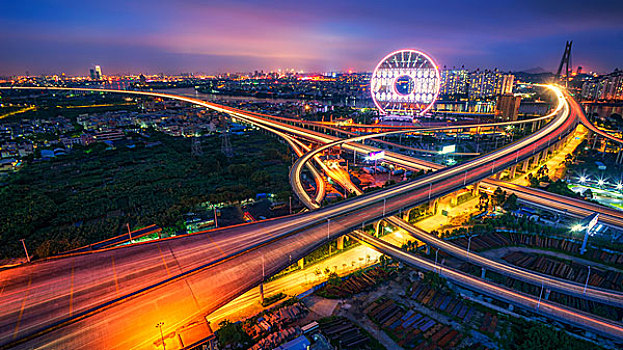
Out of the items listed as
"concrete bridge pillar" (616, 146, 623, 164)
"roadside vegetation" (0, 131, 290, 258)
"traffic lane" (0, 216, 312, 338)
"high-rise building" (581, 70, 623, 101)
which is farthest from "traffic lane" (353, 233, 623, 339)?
"high-rise building" (581, 70, 623, 101)

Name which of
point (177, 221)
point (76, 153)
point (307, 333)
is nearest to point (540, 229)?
point (307, 333)

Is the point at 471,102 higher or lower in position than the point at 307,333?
higher

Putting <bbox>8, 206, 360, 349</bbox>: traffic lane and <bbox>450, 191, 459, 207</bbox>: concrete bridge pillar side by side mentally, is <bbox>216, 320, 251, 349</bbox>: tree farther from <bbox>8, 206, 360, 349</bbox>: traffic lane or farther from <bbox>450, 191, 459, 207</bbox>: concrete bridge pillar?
<bbox>450, 191, 459, 207</bbox>: concrete bridge pillar

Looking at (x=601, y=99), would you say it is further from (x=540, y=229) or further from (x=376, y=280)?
(x=376, y=280)

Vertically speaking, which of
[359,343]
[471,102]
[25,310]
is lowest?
[359,343]

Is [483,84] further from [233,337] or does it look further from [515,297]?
[233,337]

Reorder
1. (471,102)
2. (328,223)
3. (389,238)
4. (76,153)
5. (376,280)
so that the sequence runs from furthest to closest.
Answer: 1. (471,102)
2. (76,153)
3. (389,238)
4. (328,223)
5. (376,280)

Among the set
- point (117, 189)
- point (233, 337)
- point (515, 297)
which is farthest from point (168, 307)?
point (117, 189)
